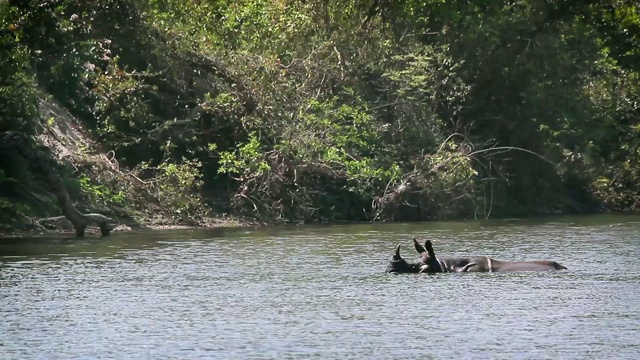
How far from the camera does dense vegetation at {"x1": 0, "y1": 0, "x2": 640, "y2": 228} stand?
34062 mm

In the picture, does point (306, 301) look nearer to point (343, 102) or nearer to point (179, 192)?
point (179, 192)

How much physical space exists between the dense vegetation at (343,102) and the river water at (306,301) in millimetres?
6989

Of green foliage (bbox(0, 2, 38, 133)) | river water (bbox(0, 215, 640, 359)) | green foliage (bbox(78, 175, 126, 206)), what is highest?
green foliage (bbox(0, 2, 38, 133))

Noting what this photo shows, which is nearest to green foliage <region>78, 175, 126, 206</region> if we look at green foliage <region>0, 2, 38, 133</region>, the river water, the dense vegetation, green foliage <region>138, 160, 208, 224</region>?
the dense vegetation

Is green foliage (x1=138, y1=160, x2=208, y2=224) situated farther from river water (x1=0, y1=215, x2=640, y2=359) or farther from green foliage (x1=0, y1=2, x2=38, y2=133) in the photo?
river water (x1=0, y1=215, x2=640, y2=359)

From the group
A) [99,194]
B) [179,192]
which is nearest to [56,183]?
[99,194]

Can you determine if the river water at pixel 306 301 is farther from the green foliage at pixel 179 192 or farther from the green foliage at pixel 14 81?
the green foliage at pixel 179 192

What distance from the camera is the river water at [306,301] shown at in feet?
45.0

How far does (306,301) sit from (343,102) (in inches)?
816

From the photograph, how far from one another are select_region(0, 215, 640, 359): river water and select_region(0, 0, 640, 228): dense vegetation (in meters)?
6.99

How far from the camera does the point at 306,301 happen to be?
56.5 feet

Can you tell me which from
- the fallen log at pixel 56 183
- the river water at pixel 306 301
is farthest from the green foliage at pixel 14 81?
the river water at pixel 306 301

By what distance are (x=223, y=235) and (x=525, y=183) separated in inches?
541

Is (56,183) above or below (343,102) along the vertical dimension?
below
